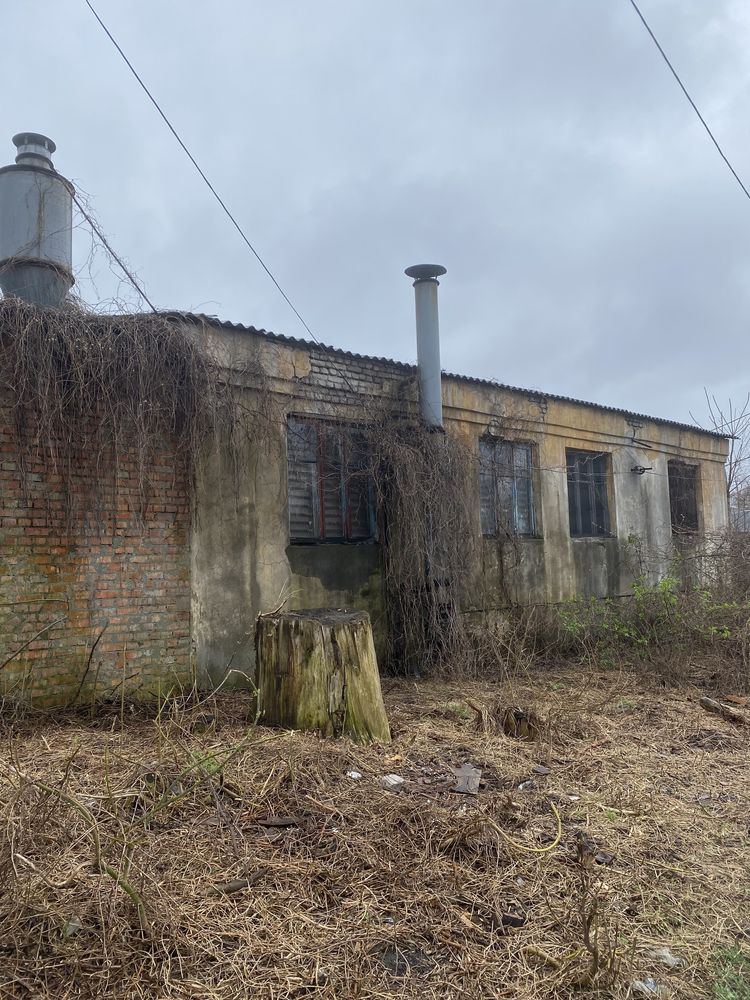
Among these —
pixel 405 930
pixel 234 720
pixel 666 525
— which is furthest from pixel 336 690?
pixel 666 525

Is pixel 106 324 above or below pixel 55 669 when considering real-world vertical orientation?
above

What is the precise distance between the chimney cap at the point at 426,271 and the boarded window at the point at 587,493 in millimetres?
4099

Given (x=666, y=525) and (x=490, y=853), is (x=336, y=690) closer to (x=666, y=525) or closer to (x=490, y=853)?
(x=490, y=853)

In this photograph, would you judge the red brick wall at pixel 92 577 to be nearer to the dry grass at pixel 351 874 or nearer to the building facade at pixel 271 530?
the building facade at pixel 271 530

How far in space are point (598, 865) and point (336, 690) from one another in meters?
2.04

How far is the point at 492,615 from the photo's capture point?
1032cm

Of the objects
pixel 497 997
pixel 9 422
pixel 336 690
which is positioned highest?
pixel 9 422

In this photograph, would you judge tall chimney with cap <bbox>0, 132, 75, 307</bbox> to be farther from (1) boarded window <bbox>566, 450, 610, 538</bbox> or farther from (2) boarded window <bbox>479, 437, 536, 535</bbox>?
(1) boarded window <bbox>566, 450, 610, 538</bbox>

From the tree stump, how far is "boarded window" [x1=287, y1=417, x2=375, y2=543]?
10.1 ft

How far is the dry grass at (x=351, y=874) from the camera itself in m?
2.55

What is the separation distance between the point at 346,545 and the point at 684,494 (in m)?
9.26

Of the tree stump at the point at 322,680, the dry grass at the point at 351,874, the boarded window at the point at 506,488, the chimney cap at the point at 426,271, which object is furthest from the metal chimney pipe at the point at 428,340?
the dry grass at the point at 351,874

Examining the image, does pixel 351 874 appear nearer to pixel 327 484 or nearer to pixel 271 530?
pixel 271 530

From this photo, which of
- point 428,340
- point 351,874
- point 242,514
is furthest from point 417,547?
point 351,874
